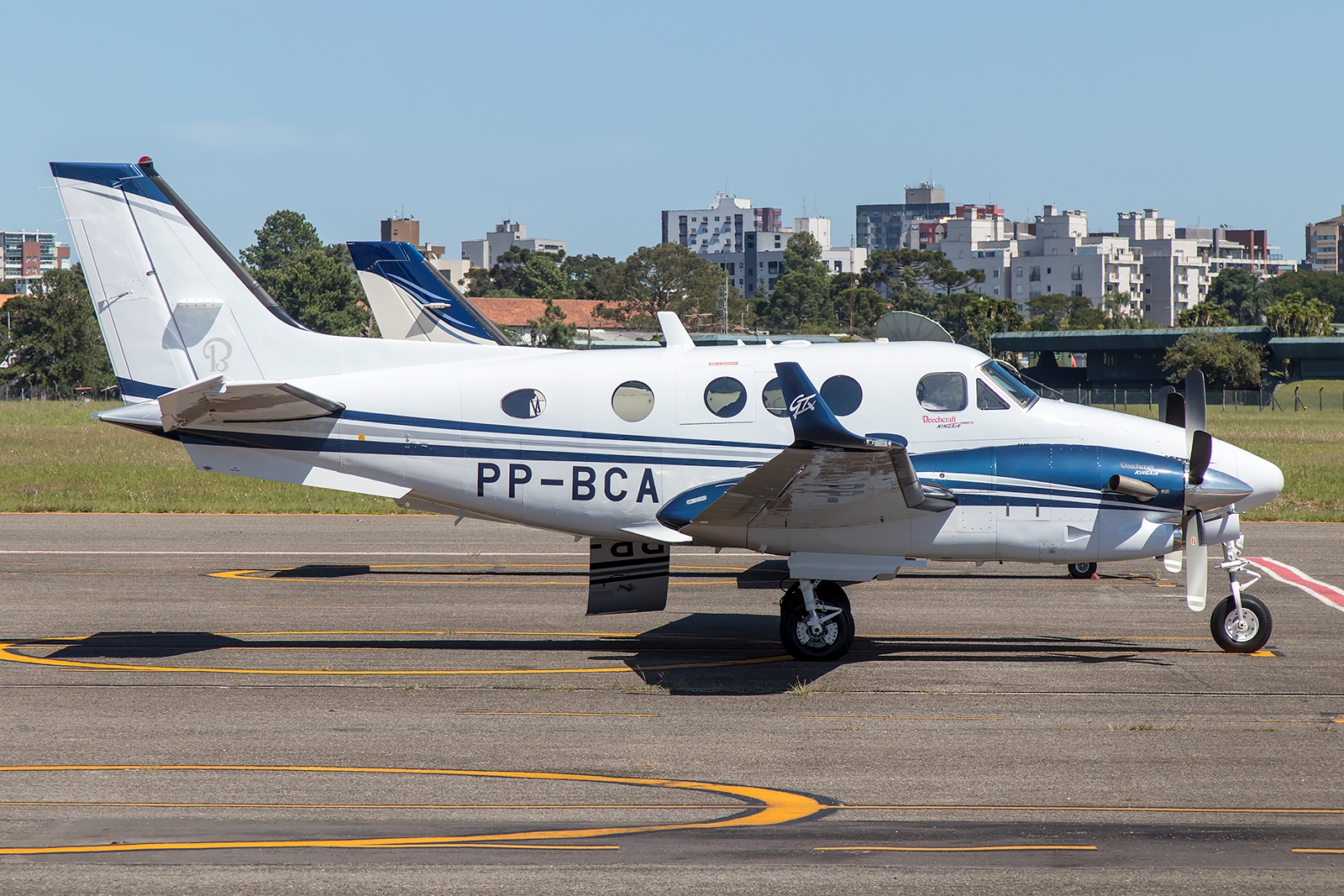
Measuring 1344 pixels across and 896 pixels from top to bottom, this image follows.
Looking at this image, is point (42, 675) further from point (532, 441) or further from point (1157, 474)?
point (1157, 474)

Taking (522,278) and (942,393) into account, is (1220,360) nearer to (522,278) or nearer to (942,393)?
(942,393)

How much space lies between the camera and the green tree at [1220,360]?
94.2 metres

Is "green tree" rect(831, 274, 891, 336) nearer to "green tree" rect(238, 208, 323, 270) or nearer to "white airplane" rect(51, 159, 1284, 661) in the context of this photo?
"green tree" rect(238, 208, 323, 270)

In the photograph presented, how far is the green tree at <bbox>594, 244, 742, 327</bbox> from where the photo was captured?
450 feet

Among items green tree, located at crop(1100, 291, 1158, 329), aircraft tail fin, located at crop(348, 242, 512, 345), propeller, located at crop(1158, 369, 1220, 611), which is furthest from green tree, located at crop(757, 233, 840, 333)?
propeller, located at crop(1158, 369, 1220, 611)

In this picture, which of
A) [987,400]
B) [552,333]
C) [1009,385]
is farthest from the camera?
[552,333]

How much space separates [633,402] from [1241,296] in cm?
18442

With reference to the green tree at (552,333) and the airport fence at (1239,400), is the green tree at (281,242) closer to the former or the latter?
the green tree at (552,333)

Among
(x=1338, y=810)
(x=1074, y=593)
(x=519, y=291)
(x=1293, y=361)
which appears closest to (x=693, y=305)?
(x=519, y=291)

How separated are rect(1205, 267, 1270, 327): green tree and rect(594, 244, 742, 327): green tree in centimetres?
7835

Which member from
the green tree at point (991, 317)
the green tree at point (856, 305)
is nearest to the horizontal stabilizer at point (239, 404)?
the green tree at point (991, 317)

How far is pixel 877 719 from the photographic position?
10.6m

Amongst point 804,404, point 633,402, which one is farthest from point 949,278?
point 804,404

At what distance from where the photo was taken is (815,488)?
11.6 metres
